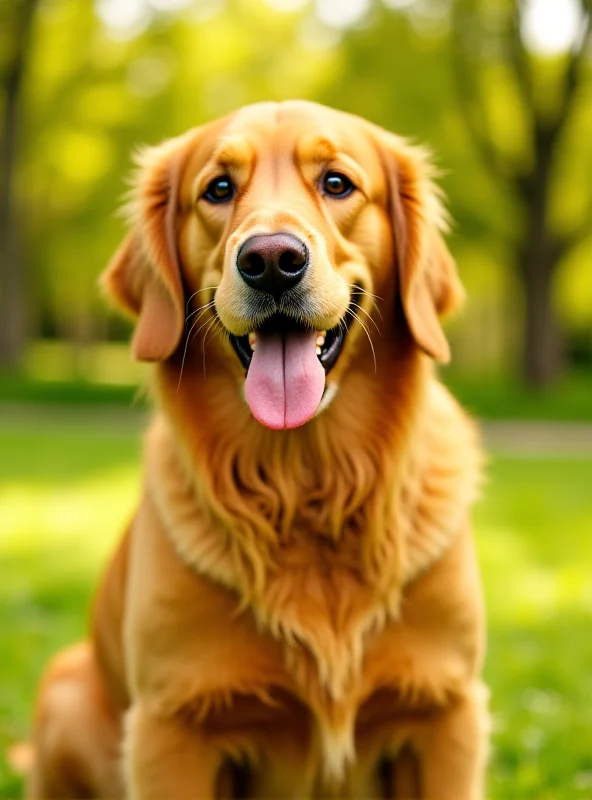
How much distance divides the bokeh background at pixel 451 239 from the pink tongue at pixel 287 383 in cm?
192

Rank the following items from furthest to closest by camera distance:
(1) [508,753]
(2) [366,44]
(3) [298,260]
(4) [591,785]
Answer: (2) [366,44] → (1) [508,753] → (4) [591,785] → (3) [298,260]

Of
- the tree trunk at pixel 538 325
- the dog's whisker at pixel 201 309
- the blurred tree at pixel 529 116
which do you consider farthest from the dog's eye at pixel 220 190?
the tree trunk at pixel 538 325

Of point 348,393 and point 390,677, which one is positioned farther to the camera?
point 348,393

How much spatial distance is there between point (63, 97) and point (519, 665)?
2395cm

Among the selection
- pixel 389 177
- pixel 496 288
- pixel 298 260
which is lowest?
pixel 496 288

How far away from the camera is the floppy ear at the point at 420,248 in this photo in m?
3.15

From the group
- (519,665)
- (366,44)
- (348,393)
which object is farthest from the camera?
(366,44)

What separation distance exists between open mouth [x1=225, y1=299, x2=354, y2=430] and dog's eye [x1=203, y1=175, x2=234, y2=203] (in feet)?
1.50

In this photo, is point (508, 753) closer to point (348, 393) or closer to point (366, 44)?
point (348, 393)

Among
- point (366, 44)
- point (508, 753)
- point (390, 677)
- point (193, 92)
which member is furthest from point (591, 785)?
point (193, 92)

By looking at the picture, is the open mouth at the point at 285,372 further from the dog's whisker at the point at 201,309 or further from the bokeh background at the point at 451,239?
the bokeh background at the point at 451,239

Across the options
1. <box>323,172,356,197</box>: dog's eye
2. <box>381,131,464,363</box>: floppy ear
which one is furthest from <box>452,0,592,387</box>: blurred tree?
<box>323,172,356,197</box>: dog's eye

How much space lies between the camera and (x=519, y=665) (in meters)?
5.42

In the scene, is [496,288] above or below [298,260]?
below
